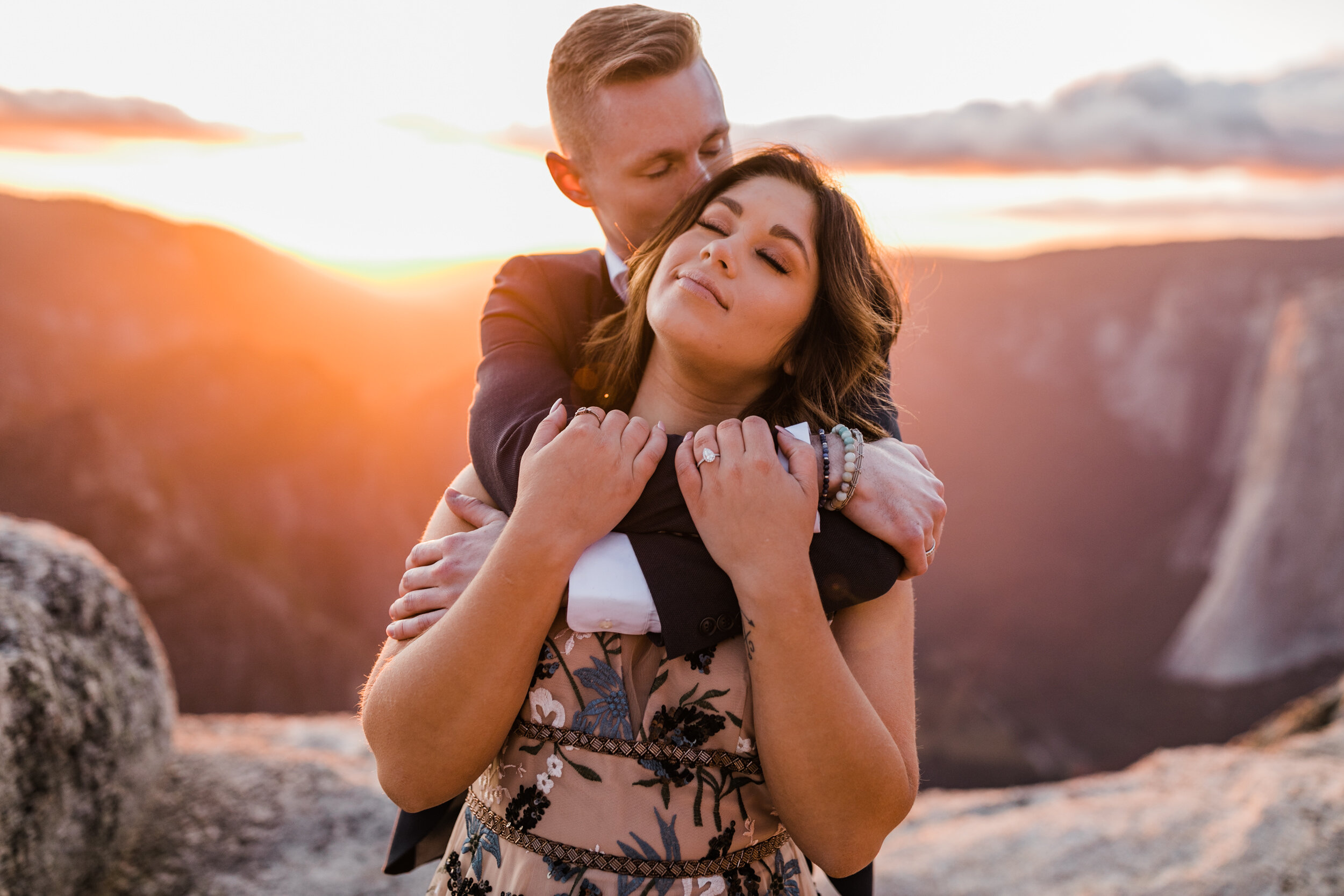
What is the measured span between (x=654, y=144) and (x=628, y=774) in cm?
195

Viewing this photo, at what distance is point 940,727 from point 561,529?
19.6 m

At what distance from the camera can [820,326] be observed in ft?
6.45

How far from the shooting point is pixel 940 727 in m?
18.4

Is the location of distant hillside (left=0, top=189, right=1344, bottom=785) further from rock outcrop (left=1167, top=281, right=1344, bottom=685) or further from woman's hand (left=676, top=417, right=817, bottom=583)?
woman's hand (left=676, top=417, right=817, bottom=583)

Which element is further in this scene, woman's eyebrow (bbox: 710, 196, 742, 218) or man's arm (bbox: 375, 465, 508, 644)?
woman's eyebrow (bbox: 710, 196, 742, 218)

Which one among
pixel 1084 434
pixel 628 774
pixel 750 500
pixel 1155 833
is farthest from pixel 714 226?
pixel 1084 434

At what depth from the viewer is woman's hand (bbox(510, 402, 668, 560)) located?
1.35 meters

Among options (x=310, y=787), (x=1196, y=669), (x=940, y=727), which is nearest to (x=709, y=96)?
(x=310, y=787)

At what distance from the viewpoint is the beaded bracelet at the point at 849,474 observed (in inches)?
57.5

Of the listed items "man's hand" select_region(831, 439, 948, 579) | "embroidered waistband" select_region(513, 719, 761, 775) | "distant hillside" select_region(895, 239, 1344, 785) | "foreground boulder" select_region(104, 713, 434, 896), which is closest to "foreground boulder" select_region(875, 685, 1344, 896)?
"foreground boulder" select_region(104, 713, 434, 896)

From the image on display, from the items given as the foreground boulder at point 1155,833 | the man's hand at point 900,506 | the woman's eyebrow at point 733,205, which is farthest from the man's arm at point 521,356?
the foreground boulder at point 1155,833

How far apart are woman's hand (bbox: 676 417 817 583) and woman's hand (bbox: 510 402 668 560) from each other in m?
0.09

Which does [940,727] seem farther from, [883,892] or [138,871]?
[138,871]

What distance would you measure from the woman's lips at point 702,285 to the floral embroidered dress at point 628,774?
2.44 ft
